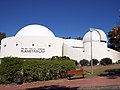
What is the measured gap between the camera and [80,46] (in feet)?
174

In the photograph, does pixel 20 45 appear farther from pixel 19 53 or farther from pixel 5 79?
pixel 5 79

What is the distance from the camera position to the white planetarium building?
4691cm

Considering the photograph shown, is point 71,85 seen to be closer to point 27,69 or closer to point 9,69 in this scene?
point 27,69

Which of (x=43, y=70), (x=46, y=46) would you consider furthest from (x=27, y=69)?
(x=46, y=46)

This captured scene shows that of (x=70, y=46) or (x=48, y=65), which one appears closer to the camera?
(x=48, y=65)

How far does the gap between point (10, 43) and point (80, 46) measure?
15.0 meters

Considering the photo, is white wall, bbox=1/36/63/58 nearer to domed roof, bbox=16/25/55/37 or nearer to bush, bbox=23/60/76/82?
domed roof, bbox=16/25/55/37

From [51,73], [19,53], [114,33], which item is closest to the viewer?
[51,73]

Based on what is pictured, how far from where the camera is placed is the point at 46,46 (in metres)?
47.5

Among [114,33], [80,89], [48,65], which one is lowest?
[80,89]

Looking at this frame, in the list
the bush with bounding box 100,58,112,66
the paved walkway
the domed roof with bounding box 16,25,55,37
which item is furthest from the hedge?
the domed roof with bounding box 16,25,55,37

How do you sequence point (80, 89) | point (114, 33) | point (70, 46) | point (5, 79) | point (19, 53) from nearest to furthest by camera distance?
point (80, 89), point (5, 79), point (114, 33), point (19, 53), point (70, 46)

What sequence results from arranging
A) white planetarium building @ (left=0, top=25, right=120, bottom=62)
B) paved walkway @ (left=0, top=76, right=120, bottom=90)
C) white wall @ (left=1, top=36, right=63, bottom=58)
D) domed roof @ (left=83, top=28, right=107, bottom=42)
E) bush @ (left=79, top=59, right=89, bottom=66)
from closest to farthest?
paved walkway @ (left=0, top=76, right=120, bottom=90)
bush @ (left=79, top=59, right=89, bottom=66)
white wall @ (left=1, top=36, right=63, bottom=58)
white planetarium building @ (left=0, top=25, right=120, bottom=62)
domed roof @ (left=83, top=28, right=107, bottom=42)

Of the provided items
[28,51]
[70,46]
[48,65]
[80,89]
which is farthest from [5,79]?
[70,46]
